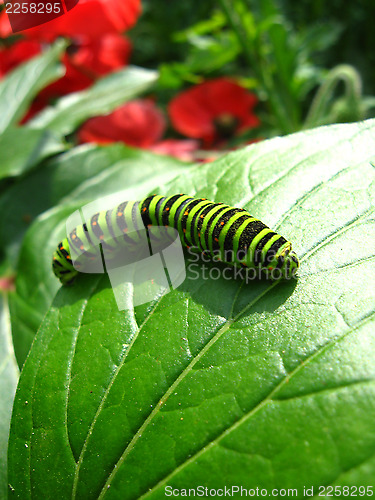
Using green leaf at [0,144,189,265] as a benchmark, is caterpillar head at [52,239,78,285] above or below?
below

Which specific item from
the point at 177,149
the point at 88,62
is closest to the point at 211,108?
the point at 177,149

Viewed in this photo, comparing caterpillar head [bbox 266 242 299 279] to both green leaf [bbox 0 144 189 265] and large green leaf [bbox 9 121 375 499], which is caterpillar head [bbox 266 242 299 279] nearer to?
large green leaf [bbox 9 121 375 499]

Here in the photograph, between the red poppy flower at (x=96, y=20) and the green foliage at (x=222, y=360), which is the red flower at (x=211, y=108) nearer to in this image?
the red poppy flower at (x=96, y=20)

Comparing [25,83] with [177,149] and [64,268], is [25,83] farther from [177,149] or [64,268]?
[64,268]

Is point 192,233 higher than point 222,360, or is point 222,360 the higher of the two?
point 192,233

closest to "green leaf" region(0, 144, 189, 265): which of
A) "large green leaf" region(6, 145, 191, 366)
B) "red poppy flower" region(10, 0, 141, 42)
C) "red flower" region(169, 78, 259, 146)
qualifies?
"large green leaf" region(6, 145, 191, 366)
